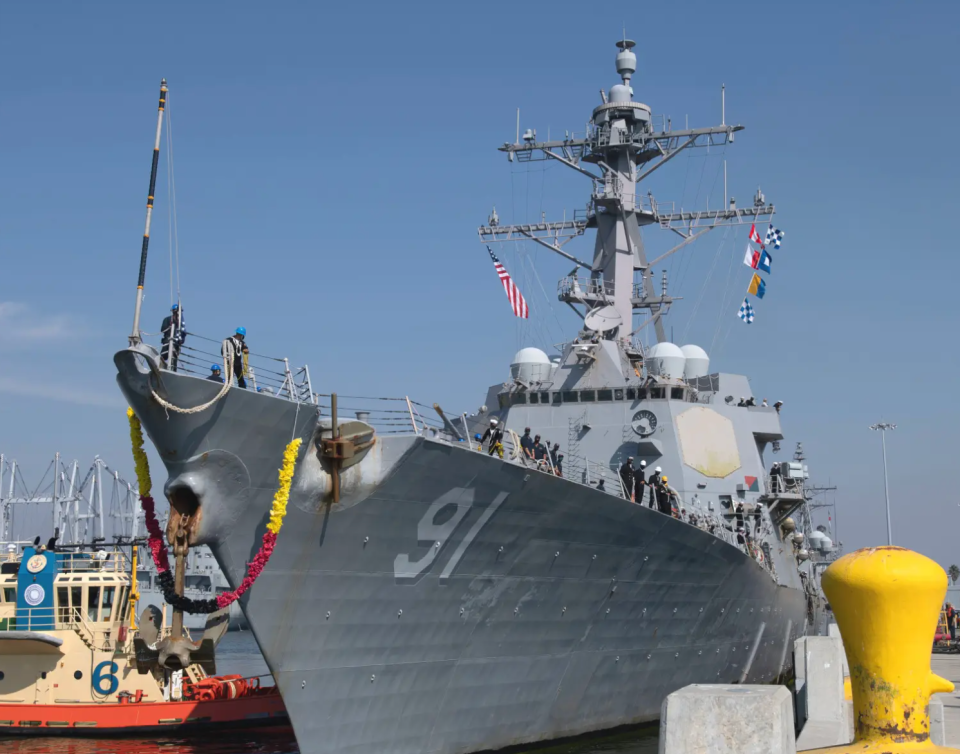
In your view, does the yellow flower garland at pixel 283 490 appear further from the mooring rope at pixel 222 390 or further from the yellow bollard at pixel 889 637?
the yellow bollard at pixel 889 637

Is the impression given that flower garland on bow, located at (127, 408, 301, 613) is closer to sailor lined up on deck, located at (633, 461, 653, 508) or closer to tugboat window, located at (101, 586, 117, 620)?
sailor lined up on deck, located at (633, 461, 653, 508)

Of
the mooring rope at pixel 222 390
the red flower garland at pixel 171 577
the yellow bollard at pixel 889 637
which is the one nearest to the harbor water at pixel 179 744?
the red flower garland at pixel 171 577

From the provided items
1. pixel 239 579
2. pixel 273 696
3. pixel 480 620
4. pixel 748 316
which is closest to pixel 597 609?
pixel 480 620

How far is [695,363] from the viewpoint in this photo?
20047 millimetres

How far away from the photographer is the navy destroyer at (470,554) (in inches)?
392

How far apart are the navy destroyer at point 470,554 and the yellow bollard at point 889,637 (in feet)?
20.5

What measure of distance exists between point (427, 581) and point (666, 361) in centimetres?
868

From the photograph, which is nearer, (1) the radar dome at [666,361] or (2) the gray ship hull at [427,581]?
(2) the gray ship hull at [427,581]

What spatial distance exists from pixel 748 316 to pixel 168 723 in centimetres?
1406

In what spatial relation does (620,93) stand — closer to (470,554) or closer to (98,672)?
(470,554)

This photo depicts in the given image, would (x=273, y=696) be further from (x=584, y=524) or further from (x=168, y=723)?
(x=584, y=524)

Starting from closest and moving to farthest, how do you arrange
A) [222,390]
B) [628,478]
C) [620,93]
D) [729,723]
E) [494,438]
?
[729,723] → [222,390] → [494,438] → [628,478] → [620,93]

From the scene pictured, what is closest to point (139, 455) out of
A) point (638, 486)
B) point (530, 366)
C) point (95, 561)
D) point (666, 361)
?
point (638, 486)

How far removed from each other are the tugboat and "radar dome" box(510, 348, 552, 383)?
23.7ft
